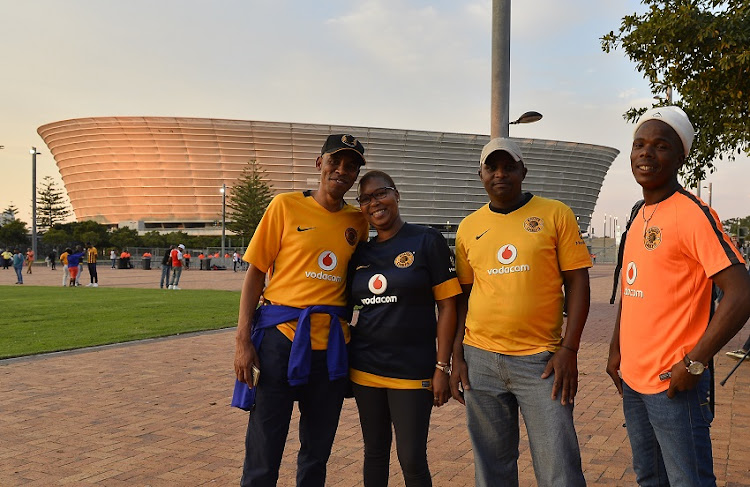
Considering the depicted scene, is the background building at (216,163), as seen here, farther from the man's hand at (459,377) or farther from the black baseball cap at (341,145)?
the man's hand at (459,377)

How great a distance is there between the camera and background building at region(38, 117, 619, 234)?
8425 cm

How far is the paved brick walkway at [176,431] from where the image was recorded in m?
4.30

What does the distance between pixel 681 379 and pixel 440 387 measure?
1.06 m

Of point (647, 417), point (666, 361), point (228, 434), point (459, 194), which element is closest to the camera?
point (666, 361)

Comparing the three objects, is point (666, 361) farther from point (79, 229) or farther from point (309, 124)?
point (309, 124)

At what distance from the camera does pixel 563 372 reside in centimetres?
272

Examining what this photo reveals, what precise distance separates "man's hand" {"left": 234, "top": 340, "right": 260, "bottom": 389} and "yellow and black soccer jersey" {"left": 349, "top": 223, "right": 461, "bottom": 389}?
0.52 metres

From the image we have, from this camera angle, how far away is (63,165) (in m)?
93.6

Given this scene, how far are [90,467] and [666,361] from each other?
3.76 metres

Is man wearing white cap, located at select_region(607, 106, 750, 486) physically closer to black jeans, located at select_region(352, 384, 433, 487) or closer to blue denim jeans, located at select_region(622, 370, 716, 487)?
blue denim jeans, located at select_region(622, 370, 716, 487)

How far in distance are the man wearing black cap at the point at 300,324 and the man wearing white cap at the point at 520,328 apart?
0.64 metres

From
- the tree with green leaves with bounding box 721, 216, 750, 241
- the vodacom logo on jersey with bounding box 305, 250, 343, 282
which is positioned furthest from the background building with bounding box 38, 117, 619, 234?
the vodacom logo on jersey with bounding box 305, 250, 343, 282

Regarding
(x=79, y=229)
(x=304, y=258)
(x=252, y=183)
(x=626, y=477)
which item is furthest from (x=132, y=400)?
(x=252, y=183)

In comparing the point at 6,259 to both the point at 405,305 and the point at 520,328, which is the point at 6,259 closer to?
the point at 405,305
